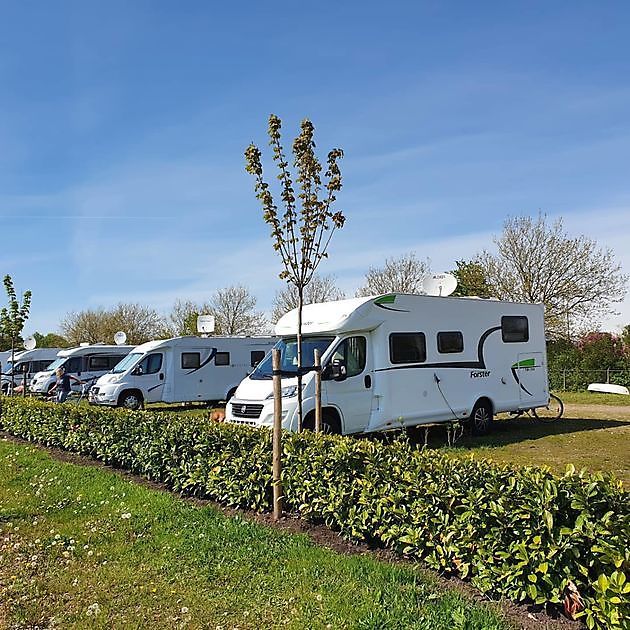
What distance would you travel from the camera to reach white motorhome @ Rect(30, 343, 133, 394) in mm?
23297

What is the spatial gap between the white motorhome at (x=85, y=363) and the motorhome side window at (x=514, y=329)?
15.3m

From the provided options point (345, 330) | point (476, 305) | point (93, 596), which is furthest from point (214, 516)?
point (476, 305)

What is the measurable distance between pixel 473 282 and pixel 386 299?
21.0 meters

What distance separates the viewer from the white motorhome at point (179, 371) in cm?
1838

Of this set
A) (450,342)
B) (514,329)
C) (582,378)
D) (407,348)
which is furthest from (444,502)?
(582,378)

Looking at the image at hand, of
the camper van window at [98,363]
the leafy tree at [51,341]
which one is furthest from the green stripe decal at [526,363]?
the leafy tree at [51,341]

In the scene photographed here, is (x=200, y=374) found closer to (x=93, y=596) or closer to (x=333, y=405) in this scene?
(x=333, y=405)

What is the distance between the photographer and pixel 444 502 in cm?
445

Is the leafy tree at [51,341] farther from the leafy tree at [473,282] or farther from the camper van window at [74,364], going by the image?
the leafy tree at [473,282]

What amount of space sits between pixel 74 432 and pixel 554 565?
8.35m

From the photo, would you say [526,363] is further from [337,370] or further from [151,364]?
[151,364]

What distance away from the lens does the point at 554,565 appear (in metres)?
3.64

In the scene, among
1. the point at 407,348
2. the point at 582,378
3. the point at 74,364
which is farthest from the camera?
the point at 582,378

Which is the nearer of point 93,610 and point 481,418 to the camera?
point 93,610
